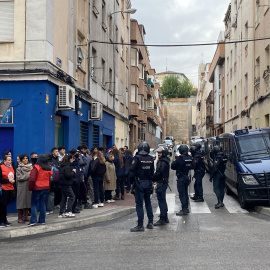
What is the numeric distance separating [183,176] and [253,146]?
3344 millimetres

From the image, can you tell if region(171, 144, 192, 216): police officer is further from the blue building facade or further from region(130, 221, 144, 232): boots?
the blue building facade

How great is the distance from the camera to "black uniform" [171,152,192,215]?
1127 cm

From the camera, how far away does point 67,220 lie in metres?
10.0

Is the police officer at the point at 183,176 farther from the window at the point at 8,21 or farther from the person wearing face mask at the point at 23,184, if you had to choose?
the window at the point at 8,21

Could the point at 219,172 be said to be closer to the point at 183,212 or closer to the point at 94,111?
the point at 183,212

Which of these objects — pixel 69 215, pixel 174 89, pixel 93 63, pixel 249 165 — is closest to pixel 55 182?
pixel 69 215

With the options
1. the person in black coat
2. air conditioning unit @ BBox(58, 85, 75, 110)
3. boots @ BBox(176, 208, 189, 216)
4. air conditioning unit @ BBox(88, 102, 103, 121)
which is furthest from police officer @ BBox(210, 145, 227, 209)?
air conditioning unit @ BBox(88, 102, 103, 121)

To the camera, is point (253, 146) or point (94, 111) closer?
point (253, 146)

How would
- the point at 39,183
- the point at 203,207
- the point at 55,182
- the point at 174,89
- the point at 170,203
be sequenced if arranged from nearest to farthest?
1. the point at 39,183
2. the point at 55,182
3. the point at 203,207
4. the point at 170,203
5. the point at 174,89

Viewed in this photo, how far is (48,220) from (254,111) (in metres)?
17.6

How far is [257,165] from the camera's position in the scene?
11992 mm

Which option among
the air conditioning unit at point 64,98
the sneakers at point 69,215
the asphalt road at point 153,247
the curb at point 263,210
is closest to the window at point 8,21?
the air conditioning unit at point 64,98

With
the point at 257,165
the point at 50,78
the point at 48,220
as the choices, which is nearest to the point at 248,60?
the point at 257,165

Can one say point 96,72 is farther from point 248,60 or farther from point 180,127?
point 180,127
